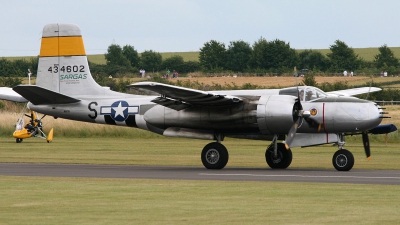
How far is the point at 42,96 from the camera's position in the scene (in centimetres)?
2942

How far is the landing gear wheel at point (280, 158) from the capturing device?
28078mm

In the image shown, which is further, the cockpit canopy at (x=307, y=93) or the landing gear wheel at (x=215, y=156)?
the landing gear wheel at (x=215, y=156)

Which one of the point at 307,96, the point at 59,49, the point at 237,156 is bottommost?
the point at 237,156

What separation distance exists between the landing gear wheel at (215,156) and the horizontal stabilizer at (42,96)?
5840 mm

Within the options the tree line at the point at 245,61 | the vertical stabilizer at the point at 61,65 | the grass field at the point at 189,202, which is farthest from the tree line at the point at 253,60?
the grass field at the point at 189,202

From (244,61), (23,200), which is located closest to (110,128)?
(23,200)

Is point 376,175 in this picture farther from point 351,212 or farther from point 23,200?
point 23,200

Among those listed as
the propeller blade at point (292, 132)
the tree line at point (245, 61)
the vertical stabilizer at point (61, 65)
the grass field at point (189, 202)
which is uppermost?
the tree line at point (245, 61)

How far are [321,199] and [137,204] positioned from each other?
155 inches

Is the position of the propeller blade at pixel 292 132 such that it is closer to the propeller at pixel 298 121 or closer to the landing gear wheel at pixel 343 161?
the propeller at pixel 298 121

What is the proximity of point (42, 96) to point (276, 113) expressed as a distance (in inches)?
355

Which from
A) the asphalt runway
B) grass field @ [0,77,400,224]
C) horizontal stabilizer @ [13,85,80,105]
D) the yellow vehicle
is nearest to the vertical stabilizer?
horizontal stabilizer @ [13,85,80,105]

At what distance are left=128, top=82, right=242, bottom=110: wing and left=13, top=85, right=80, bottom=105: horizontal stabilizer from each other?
4395 millimetres

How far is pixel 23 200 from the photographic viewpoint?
54.9ft
